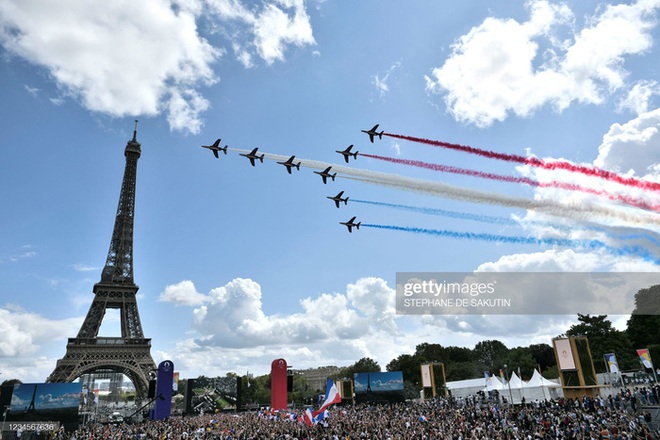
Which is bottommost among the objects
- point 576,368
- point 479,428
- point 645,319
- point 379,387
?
point 479,428

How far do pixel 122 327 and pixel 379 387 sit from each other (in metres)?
49.1

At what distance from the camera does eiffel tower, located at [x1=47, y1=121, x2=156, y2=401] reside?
2881 inches

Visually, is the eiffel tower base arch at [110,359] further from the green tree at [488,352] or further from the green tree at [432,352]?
the green tree at [488,352]

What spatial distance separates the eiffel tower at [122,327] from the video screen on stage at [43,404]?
2215 centimetres

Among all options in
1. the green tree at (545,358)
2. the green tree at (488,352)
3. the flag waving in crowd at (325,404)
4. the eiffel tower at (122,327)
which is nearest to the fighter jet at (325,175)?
the flag waving in crowd at (325,404)

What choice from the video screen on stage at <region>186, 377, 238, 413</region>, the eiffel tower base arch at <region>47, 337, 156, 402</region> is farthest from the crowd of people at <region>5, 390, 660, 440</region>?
the eiffel tower base arch at <region>47, 337, 156, 402</region>

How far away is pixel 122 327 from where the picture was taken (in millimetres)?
80500

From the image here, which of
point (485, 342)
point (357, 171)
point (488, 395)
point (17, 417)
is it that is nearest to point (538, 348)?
point (485, 342)

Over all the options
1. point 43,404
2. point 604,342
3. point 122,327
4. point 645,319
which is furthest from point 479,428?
point 122,327

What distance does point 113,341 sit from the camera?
7656 cm

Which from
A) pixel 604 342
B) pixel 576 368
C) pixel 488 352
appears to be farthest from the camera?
pixel 488 352

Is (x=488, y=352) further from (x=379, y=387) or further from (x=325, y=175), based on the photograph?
(x=325, y=175)

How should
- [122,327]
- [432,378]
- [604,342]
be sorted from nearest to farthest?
[432,378], [604,342], [122,327]

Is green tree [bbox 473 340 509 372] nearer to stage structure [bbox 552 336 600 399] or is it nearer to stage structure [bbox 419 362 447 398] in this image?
stage structure [bbox 419 362 447 398]
